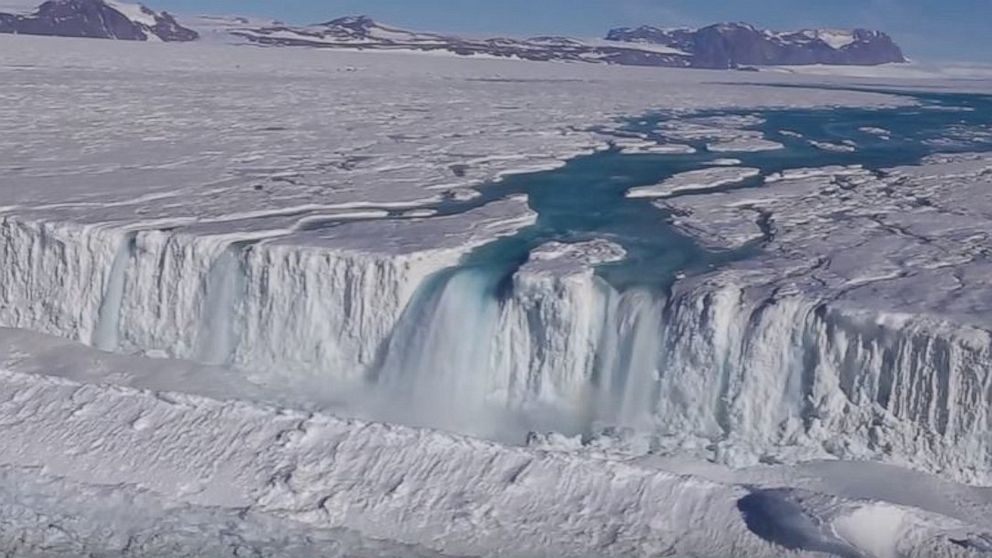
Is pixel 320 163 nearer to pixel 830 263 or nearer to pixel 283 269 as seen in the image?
pixel 283 269

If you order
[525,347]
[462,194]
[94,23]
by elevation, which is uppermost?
[462,194]

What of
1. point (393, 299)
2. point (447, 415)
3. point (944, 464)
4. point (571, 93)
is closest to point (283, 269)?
point (393, 299)

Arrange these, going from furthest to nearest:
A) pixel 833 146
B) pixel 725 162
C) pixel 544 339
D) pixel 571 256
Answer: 1. pixel 833 146
2. pixel 725 162
3. pixel 571 256
4. pixel 544 339

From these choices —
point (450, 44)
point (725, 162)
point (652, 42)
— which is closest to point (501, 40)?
point (450, 44)

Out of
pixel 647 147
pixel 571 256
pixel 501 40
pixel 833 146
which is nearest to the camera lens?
pixel 571 256

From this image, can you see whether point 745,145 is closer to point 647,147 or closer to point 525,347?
point 647,147

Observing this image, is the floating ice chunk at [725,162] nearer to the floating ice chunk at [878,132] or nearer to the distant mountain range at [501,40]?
the floating ice chunk at [878,132]

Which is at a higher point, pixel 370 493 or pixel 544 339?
pixel 544 339
